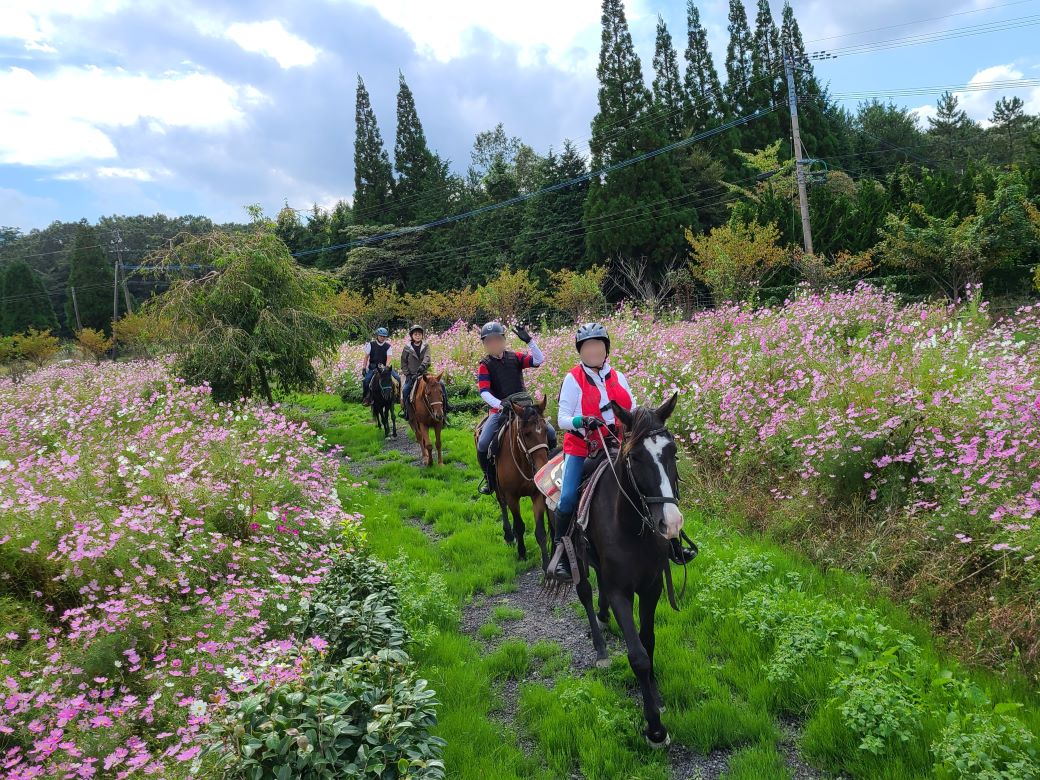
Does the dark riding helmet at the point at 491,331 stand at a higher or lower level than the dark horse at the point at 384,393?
higher

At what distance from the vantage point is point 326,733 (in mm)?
2590

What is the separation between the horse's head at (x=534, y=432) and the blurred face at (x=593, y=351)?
1671 millimetres

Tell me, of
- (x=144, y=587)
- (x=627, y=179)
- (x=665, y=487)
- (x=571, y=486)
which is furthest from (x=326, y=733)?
(x=627, y=179)

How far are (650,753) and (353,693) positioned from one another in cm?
197

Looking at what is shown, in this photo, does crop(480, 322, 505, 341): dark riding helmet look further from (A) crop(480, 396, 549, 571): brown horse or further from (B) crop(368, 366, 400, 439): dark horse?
(B) crop(368, 366, 400, 439): dark horse

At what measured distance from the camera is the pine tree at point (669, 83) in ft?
134

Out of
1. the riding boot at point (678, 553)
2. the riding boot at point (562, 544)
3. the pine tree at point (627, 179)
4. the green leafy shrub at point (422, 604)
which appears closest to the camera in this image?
the riding boot at point (678, 553)

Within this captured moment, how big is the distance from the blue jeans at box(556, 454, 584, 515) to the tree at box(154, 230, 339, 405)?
34.5ft

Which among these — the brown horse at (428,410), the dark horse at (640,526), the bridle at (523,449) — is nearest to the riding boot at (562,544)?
the dark horse at (640,526)

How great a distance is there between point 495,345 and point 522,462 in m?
1.53

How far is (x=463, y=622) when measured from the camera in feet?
17.9

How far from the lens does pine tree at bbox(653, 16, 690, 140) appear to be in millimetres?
40719

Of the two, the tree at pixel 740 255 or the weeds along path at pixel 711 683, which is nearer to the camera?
the weeds along path at pixel 711 683

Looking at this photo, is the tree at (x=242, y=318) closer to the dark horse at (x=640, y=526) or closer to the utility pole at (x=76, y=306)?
the dark horse at (x=640, y=526)
